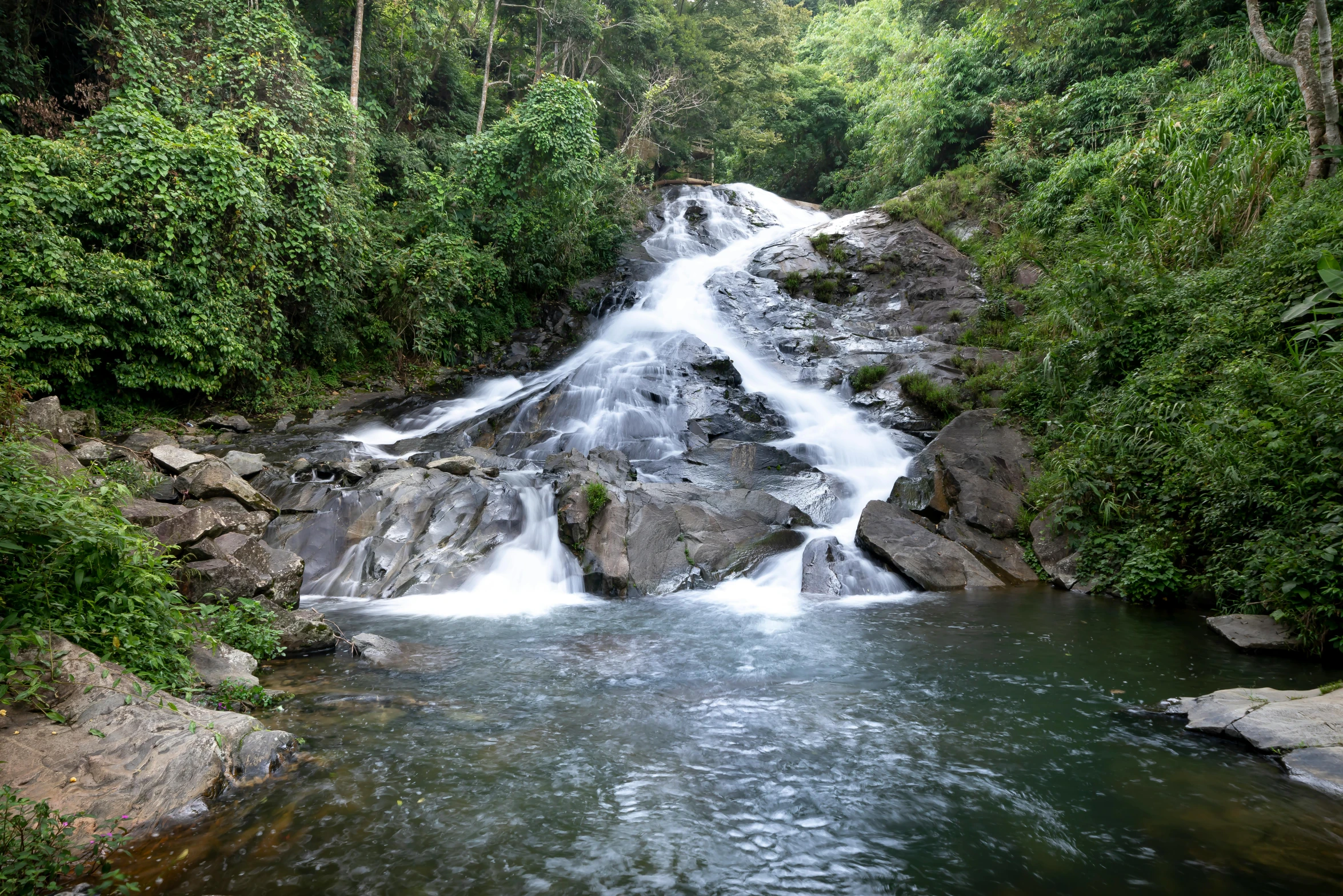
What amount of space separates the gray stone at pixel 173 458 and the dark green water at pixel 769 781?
436 centimetres

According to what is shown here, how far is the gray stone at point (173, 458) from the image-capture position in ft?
28.1

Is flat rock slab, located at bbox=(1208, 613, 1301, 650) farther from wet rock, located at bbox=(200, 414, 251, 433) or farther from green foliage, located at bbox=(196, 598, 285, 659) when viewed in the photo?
wet rock, located at bbox=(200, 414, 251, 433)

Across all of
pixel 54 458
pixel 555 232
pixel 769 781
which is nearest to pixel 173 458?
pixel 54 458

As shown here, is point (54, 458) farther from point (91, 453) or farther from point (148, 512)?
point (91, 453)

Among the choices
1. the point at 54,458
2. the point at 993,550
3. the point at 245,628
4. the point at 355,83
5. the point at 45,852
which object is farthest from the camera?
the point at 355,83

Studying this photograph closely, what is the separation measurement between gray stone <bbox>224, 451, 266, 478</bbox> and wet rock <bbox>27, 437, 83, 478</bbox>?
232 cm

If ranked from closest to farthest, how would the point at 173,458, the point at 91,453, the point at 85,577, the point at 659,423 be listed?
1. the point at 85,577
2. the point at 91,453
3. the point at 173,458
4. the point at 659,423

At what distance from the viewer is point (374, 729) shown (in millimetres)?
4676

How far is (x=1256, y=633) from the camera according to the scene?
21.2ft

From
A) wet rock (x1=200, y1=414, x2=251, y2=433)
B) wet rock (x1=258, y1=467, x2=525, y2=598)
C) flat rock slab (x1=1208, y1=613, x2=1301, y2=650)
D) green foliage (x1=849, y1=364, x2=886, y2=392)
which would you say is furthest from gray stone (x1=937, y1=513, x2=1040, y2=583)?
wet rock (x1=200, y1=414, x2=251, y2=433)

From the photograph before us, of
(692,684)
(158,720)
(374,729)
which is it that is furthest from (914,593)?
(158,720)

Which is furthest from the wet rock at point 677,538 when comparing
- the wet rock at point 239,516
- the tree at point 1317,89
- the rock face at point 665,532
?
the tree at point 1317,89

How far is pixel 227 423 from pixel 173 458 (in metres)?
3.96

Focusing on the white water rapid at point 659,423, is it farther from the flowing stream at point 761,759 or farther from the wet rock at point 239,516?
the wet rock at point 239,516
